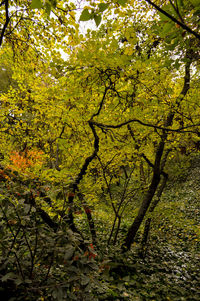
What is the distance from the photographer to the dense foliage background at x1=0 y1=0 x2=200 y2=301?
1.86 metres

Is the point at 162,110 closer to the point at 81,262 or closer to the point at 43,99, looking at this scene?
the point at 43,99

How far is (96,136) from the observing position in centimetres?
376

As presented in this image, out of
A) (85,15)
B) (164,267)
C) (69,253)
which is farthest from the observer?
(164,267)

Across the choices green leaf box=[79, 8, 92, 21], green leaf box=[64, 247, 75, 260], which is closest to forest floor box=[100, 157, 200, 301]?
green leaf box=[64, 247, 75, 260]

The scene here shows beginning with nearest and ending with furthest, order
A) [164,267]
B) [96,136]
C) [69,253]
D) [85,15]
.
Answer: [85,15] < [69,253] < [96,136] < [164,267]

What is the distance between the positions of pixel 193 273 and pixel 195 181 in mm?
9111

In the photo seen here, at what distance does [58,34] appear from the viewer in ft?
14.3

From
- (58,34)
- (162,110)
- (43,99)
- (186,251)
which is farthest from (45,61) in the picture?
(186,251)

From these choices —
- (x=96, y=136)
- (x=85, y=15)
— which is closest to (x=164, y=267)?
(x=96, y=136)

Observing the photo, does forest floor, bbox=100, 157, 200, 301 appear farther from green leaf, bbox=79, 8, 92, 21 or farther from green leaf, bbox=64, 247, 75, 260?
green leaf, bbox=79, 8, 92, 21

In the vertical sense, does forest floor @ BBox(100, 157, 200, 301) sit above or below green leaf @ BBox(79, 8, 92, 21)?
below

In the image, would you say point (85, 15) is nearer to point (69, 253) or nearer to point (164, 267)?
point (69, 253)

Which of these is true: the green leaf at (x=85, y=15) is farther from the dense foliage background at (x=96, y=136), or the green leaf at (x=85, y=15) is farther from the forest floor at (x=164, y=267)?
the forest floor at (x=164, y=267)

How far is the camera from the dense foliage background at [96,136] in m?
1.86
